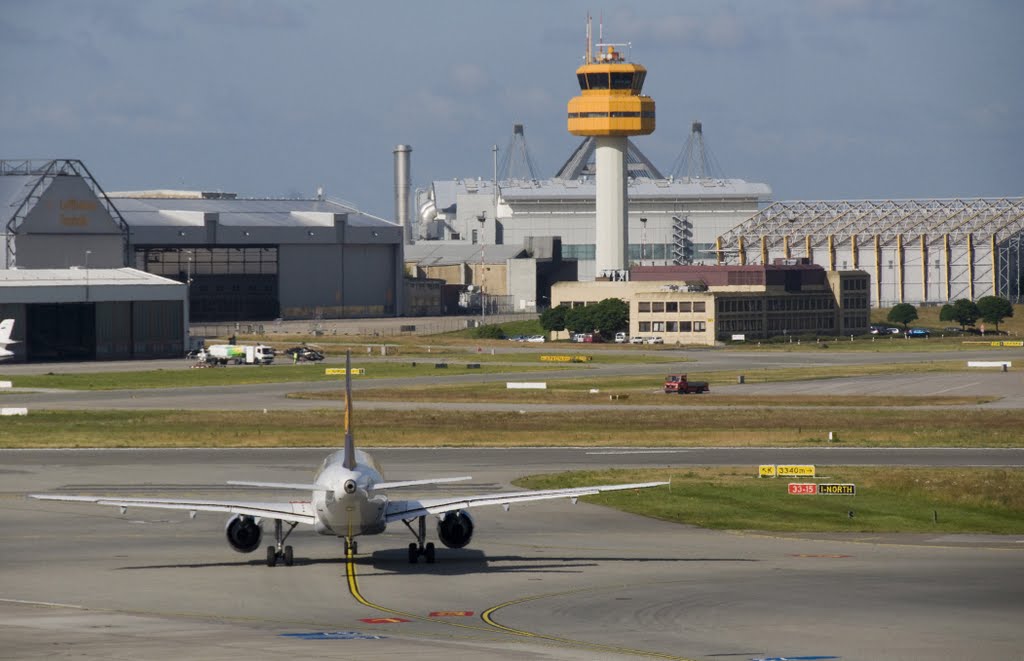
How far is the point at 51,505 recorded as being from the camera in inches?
2463

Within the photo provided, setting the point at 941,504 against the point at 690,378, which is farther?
→ the point at 690,378

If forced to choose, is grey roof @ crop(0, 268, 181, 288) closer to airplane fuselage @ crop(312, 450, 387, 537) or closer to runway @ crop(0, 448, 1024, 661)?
runway @ crop(0, 448, 1024, 661)

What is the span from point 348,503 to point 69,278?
142 m

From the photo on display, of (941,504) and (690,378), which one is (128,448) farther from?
(690,378)

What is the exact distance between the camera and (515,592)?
1699 inches

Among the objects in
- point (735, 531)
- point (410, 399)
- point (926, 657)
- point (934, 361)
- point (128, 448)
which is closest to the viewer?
point (926, 657)

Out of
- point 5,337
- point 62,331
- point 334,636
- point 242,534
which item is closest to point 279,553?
point 242,534

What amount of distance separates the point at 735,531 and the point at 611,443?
31303 mm

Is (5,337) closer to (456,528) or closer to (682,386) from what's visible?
(682,386)

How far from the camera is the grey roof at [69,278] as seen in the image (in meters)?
170

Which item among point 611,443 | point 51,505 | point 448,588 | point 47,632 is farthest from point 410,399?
point 47,632

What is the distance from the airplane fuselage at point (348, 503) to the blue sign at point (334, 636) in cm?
651

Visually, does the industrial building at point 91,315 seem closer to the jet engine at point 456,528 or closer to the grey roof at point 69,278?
the grey roof at point 69,278

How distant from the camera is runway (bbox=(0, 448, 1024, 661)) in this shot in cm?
3531
